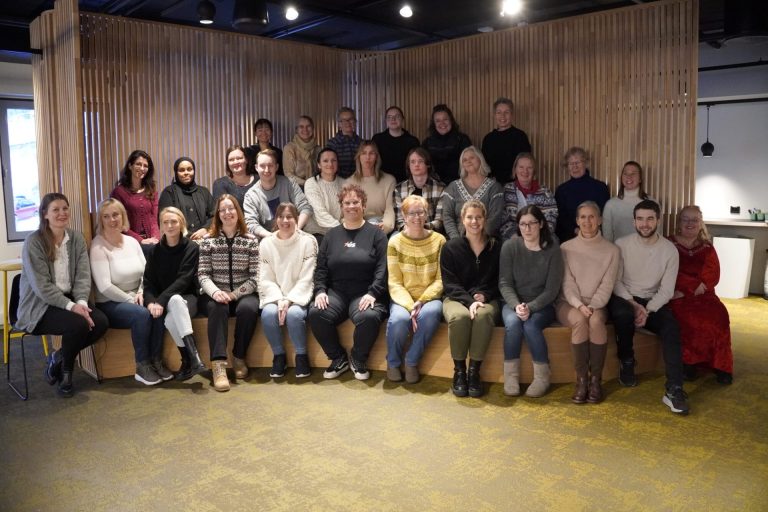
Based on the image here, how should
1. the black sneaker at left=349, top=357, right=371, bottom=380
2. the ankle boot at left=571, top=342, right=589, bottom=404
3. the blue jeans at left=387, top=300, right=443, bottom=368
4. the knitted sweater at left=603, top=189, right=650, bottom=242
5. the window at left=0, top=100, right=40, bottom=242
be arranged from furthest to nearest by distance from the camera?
the window at left=0, top=100, right=40, bottom=242 → the knitted sweater at left=603, top=189, right=650, bottom=242 → the black sneaker at left=349, top=357, right=371, bottom=380 → the blue jeans at left=387, top=300, right=443, bottom=368 → the ankle boot at left=571, top=342, right=589, bottom=404

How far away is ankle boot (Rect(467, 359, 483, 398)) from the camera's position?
169 inches

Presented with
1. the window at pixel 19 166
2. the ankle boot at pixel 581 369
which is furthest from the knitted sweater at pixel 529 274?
the window at pixel 19 166

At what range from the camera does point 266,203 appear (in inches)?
220

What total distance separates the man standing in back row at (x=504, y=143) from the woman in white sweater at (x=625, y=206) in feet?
3.03

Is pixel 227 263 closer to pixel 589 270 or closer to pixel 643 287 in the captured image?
pixel 589 270

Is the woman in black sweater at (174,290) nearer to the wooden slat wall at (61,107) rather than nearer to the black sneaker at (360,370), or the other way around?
the wooden slat wall at (61,107)

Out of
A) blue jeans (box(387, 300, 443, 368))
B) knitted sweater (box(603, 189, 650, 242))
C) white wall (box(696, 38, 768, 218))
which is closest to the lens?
blue jeans (box(387, 300, 443, 368))

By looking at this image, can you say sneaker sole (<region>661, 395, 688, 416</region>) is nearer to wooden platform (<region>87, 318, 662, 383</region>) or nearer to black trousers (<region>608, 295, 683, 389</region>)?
black trousers (<region>608, 295, 683, 389</region>)

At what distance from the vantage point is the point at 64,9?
5117 mm

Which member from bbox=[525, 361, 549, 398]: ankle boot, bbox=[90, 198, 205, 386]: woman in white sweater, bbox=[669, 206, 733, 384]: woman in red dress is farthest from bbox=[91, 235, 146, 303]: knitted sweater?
bbox=[669, 206, 733, 384]: woman in red dress

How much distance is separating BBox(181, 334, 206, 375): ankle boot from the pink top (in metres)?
1.01

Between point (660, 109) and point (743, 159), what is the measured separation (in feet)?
15.8

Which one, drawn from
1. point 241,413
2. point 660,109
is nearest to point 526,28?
point 660,109

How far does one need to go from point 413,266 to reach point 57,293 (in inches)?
94.9
